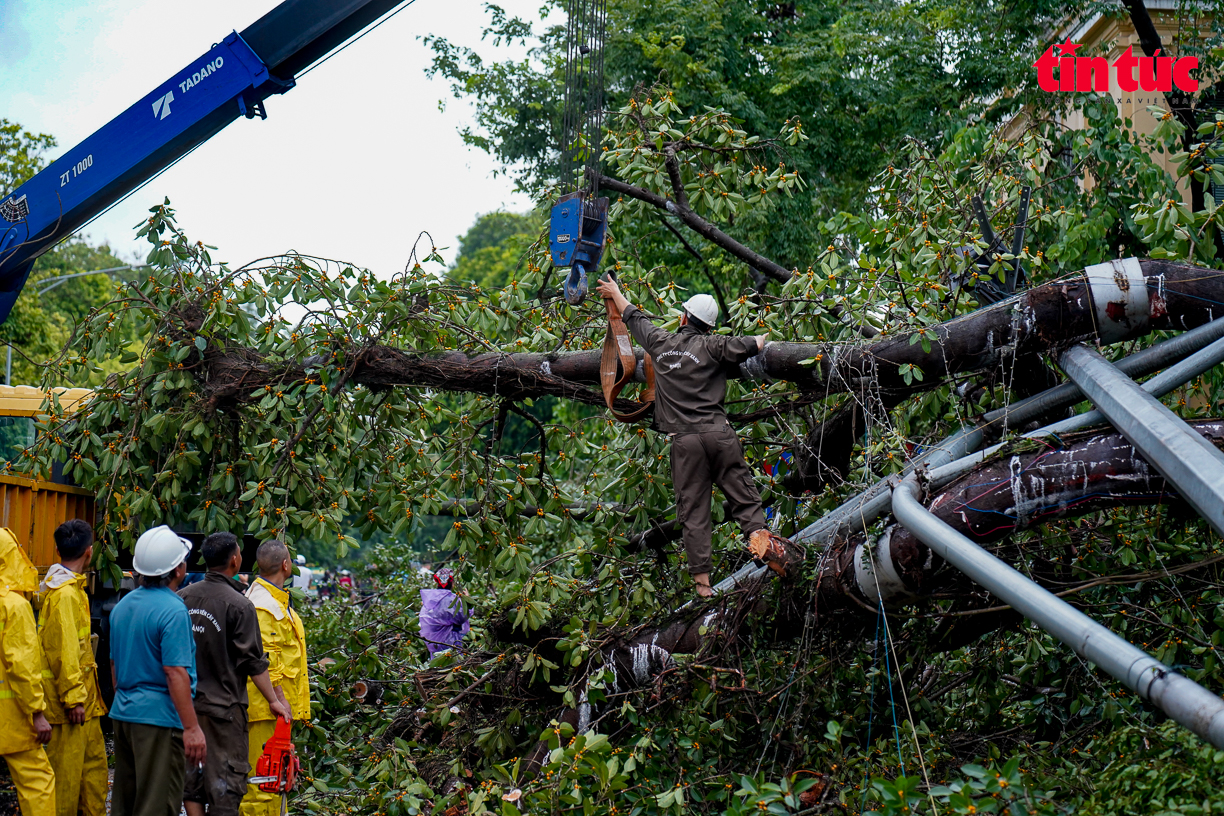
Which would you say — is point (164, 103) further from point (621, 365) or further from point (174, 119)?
point (621, 365)

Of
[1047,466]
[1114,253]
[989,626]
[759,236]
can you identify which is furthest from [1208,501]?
[759,236]

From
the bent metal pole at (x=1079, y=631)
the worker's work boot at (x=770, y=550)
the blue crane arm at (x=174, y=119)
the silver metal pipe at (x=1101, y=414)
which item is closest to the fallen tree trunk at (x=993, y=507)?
the silver metal pipe at (x=1101, y=414)

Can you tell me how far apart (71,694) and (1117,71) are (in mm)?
14426

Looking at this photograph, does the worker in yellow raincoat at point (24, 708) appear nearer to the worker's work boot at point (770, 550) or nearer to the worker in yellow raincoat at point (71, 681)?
the worker in yellow raincoat at point (71, 681)

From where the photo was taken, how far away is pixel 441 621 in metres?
7.25

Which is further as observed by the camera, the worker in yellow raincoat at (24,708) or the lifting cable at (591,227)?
the lifting cable at (591,227)

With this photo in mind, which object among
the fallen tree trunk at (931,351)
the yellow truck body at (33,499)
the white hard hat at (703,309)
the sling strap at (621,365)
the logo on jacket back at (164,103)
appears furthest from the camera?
the logo on jacket back at (164,103)

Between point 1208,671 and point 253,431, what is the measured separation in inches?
208

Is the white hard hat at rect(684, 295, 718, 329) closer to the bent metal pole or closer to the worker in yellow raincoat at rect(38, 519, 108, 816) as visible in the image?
the bent metal pole

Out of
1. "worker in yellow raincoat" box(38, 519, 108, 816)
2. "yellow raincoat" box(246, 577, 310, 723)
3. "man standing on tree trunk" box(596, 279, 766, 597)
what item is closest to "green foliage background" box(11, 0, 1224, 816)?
"man standing on tree trunk" box(596, 279, 766, 597)

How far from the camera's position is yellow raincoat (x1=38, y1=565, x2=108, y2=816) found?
4.73 meters

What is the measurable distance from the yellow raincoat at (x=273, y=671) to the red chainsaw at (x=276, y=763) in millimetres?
53

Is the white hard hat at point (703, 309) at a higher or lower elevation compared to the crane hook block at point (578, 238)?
lower

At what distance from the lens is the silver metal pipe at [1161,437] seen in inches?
134
